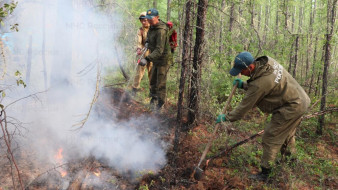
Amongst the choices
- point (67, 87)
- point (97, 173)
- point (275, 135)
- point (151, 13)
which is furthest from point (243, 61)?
point (67, 87)

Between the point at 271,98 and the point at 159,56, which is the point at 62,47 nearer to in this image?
the point at 159,56

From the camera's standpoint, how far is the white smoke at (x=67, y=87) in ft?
14.0

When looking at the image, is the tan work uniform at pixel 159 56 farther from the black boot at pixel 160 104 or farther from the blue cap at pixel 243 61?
the blue cap at pixel 243 61

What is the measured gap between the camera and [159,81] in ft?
18.9

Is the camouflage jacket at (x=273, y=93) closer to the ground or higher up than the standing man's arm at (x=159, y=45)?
closer to the ground

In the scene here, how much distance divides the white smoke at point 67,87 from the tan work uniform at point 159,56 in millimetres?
933

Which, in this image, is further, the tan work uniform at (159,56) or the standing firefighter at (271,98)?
the tan work uniform at (159,56)

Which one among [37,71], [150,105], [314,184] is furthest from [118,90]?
[314,184]

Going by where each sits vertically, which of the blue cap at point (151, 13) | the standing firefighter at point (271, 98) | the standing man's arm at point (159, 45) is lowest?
the standing firefighter at point (271, 98)

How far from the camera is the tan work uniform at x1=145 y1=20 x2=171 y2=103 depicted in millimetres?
5207

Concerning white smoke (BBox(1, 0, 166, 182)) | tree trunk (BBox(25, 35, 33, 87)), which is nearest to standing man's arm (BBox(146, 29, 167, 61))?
white smoke (BBox(1, 0, 166, 182))

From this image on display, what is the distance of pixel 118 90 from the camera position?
288 inches

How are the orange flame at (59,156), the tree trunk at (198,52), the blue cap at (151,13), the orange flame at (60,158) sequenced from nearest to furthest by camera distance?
the orange flame at (60,158) → the orange flame at (59,156) → the tree trunk at (198,52) → the blue cap at (151,13)

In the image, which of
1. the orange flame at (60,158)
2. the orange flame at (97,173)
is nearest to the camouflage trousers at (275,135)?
the orange flame at (97,173)
